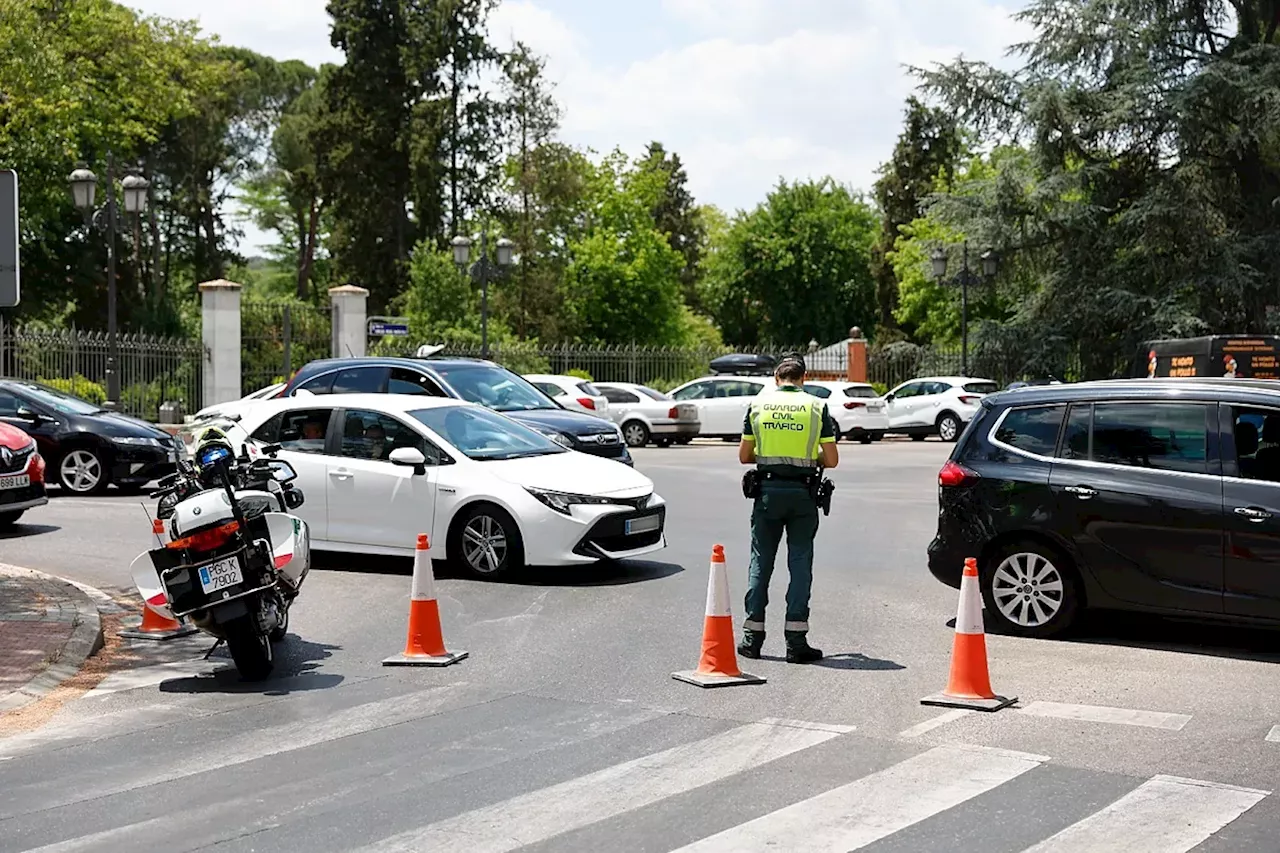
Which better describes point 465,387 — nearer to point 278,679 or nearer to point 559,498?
point 559,498

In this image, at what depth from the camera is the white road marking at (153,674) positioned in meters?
8.66

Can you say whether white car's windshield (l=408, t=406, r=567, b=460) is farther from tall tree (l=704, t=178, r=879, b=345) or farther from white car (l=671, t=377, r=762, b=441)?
tall tree (l=704, t=178, r=879, b=345)

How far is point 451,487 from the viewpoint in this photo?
12.3 meters

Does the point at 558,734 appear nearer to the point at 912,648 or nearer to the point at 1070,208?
the point at 912,648

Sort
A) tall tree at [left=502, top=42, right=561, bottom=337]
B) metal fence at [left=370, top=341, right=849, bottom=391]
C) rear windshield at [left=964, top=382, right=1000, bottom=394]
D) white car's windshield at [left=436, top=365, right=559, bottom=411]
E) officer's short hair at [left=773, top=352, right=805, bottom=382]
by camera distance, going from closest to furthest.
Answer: officer's short hair at [left=773, top=352, right=805, bottom=382]
white car's windshield at [left=436, top=365, right=559, bottom=411]
rear windshield at [left=964, top=382, right=1000, bottom=394]
metal fence at [left=370, top=341, right=849, bottom=391]
tall tree at [left=502, top=42, right=561, bottom=337]

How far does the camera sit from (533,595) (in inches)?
458

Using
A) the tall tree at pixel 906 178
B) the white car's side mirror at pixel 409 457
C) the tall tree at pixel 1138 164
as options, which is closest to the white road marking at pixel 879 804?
the white car's side mirror at pixel 409 457

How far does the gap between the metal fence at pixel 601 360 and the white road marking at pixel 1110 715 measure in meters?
32.7

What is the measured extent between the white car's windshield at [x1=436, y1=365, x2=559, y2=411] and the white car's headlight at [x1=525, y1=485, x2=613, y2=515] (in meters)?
5.62

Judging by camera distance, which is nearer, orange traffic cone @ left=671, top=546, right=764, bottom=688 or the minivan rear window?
orange traffic cone @ left=671, top=546, right=764, bottom=688

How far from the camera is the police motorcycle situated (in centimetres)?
853

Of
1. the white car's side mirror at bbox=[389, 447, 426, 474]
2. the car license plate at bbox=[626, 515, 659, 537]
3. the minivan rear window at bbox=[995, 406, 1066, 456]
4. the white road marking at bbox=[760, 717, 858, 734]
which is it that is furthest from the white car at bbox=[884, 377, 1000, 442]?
the white road marking at bbox=[760, 717, 858, 734]

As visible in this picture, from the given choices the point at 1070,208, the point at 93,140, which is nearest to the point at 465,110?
the point at 93,140

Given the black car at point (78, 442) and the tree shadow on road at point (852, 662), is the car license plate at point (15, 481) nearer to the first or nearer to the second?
the black car at point (78, 442)
